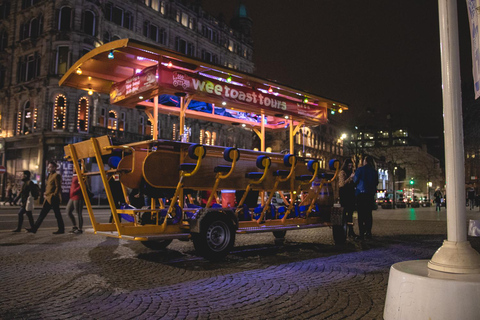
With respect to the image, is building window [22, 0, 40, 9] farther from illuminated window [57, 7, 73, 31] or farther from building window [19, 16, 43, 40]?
illuminated window [57, 7, 73, 31]

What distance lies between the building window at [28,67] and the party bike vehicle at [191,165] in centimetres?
3353

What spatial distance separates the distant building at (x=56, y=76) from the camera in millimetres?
36750

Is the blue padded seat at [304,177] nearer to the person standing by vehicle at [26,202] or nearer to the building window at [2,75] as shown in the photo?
the person standing by vehicle at [26,202]

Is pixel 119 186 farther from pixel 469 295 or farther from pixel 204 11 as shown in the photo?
pixel 204 11

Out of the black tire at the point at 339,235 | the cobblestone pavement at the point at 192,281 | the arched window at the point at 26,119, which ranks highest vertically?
the arched window at the point at 26,119

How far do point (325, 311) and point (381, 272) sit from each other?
7.21 feet

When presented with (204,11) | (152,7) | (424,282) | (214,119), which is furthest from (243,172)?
(204,11)

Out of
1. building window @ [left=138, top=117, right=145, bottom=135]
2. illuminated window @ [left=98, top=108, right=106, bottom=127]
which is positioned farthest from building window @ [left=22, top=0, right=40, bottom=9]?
building window @ [left=138, top=117, right=145, bottom=135]

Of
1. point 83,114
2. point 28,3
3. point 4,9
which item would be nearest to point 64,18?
point 28,3

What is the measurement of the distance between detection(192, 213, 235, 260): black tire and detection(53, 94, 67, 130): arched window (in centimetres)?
3371

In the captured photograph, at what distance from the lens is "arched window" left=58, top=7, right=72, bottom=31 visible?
37062 mm

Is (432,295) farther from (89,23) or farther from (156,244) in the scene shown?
(89,23)

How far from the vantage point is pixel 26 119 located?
39250 mm

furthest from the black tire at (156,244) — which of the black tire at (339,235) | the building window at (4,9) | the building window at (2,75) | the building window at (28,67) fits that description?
the building window at (4,9)
